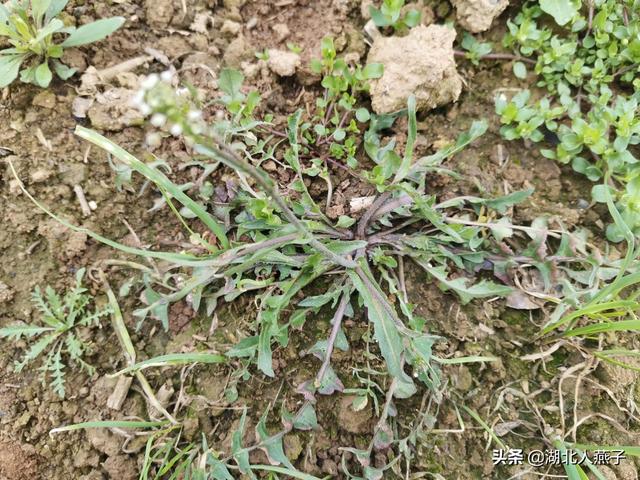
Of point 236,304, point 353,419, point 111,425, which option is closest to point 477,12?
point 236,304

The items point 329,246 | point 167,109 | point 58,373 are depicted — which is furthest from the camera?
point 58,373

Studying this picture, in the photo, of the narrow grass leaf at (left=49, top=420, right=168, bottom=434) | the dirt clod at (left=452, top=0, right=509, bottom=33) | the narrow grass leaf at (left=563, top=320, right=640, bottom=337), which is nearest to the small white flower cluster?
the narrow grass leaf at (left=49, top=420, right=168, bottom=434)

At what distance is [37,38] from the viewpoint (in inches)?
74.9

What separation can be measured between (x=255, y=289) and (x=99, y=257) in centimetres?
70

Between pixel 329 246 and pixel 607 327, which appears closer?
pixel 607 327

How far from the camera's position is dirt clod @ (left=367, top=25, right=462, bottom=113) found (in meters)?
1.98

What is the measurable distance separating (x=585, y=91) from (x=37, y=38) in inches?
94.1

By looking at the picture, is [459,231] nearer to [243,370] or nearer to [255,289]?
[255,289]

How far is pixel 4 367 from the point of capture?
74.4 inches

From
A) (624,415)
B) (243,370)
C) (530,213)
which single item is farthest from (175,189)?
(624,415)

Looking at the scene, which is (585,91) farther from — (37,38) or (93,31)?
(37,38)

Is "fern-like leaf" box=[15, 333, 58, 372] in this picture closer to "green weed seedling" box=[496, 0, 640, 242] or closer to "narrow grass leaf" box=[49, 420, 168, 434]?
"narrow grass leaf" box=[49, 420, 168, 434]

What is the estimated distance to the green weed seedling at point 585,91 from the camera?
198 centimetres

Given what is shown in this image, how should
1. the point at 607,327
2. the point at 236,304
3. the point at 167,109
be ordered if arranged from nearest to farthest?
the point at 167,109 → the point at 607,327 → the point at 236,304
